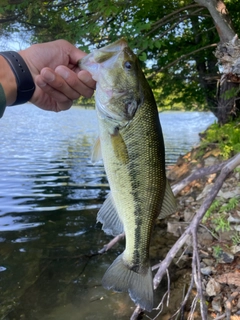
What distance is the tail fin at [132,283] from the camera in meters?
2.62

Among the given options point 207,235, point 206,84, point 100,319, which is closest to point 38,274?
point 100,319

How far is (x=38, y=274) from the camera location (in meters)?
6.38

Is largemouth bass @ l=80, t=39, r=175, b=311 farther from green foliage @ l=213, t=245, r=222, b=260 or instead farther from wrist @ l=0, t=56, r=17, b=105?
green foliage @ l=213, t=245, r=222, b=260

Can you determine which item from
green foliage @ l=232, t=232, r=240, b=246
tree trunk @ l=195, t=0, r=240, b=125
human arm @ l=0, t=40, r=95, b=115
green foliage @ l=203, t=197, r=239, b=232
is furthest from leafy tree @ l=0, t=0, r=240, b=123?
human arm @ l=0, t=40, r=95, b=115

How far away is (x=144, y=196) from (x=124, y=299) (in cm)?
388

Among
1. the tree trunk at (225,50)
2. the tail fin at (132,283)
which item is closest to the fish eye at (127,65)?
the tail fin at (132,283)

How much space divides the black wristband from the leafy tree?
12.2ft

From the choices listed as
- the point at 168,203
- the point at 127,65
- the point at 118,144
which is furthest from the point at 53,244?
→ the point at 127,65

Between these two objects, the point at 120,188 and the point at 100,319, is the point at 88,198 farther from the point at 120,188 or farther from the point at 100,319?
the point at 120,188

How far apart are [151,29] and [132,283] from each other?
24.8 feet

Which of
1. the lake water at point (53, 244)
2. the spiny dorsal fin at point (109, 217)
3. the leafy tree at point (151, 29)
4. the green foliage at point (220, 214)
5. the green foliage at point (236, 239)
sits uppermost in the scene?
the leafy tree at point (151, 29)

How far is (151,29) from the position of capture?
8828 mm

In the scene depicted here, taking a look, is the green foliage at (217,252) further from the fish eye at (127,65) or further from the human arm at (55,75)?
the fish eye at (127,65)

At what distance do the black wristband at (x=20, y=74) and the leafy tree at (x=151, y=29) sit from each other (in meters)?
3.72
